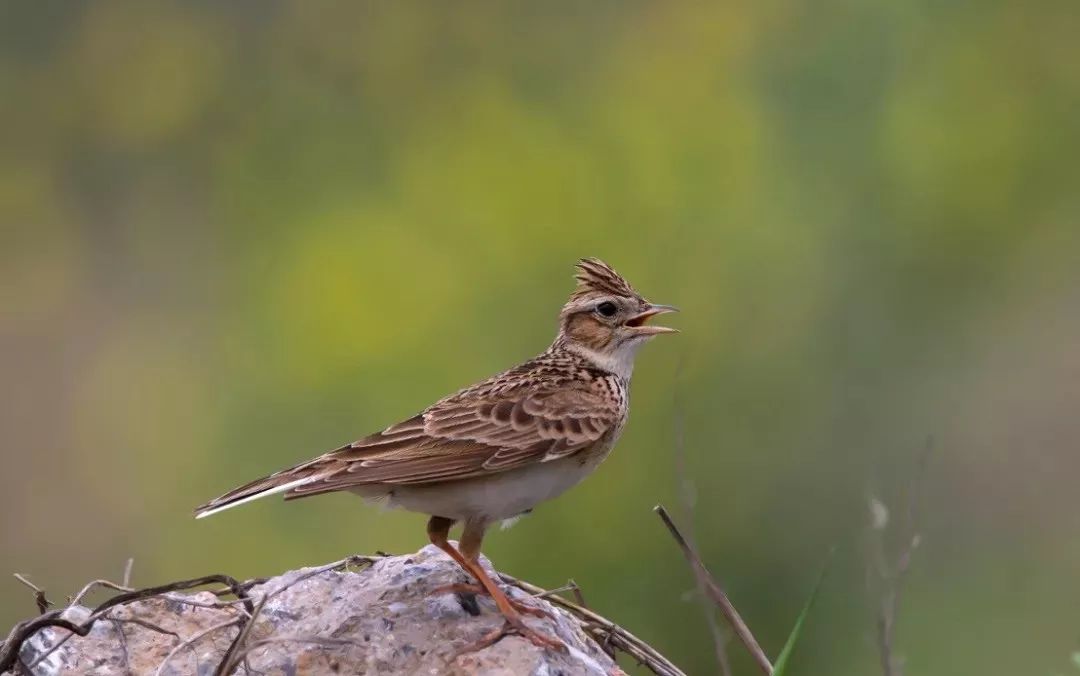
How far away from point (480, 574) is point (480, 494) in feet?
1.08

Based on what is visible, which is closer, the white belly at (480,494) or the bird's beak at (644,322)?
the white belly at (480,494)

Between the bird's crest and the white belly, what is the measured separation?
3.68ft

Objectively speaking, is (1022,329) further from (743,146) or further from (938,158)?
(743,146)

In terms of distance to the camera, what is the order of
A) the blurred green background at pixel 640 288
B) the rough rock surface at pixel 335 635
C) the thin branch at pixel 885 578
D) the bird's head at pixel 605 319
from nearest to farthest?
the thin branch at pixel 885 578
the rough rock surface at pixel 335 635
the bird's head at pixel 605 319
the blurred green background at pixel 640 288

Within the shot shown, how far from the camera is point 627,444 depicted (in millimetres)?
10625

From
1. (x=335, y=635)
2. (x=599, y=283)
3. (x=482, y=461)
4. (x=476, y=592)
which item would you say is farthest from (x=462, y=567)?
(x=599, y=283)

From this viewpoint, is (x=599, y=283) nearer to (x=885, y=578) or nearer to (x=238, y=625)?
(x=238, y=625)

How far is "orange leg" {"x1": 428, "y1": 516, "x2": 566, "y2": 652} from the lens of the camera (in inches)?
185

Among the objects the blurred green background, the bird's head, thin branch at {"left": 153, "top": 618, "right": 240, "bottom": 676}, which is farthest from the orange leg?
the blurred green background

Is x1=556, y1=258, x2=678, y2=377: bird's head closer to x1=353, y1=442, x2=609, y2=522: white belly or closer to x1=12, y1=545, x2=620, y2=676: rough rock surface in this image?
x1=353, y1=442, x2=609, y2=522: white belly

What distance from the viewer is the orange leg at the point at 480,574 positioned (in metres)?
4.71

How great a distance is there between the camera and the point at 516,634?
186 inches

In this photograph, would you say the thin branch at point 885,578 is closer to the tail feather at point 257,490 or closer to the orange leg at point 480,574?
the orange leg at point 480,574

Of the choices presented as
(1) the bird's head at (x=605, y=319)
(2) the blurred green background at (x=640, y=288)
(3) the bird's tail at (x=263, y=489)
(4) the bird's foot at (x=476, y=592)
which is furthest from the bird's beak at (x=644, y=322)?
(2) the blurred green background at (x=640, y=288)
